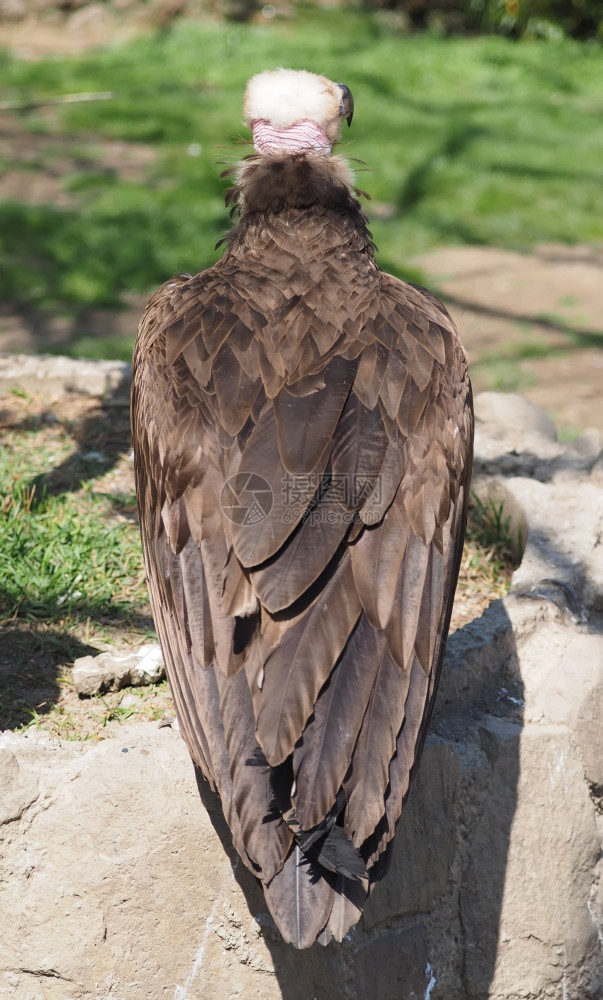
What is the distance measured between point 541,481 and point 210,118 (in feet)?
24.3

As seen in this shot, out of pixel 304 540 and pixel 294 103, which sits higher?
pixel 294 103

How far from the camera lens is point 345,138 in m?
9.75

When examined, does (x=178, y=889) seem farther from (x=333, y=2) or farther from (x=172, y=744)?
(x=333, y=2)

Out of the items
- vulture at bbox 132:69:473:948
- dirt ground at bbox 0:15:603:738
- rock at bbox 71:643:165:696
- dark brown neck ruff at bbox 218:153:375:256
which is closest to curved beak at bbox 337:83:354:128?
dark brown neck ruff at bbox 218:153:375:256

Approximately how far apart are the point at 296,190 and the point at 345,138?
265 inches

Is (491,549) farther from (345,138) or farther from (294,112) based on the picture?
(345,138)

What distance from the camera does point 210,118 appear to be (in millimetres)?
10664

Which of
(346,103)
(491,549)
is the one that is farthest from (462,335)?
(346,103)

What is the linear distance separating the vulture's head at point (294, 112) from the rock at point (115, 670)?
164 centimetres

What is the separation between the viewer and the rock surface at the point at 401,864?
2.69 meters

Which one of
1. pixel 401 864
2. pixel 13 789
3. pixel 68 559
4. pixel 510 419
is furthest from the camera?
pixel 510 419

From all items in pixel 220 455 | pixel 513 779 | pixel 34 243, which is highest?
pixel 220 455

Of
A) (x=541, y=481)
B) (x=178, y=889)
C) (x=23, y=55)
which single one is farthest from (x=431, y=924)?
(x=23, y=55)

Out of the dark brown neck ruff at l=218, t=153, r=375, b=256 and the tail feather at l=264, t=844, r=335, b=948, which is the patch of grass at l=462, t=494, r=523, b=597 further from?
the tail feather at l=264, t=844, r=335, b=948
